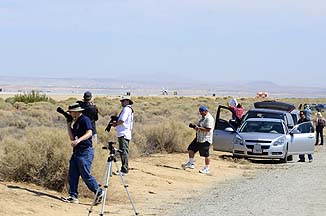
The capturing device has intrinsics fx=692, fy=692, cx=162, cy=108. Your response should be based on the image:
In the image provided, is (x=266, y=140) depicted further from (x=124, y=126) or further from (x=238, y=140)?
(x=124, y=126)

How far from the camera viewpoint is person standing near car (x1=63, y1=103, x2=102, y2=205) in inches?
468

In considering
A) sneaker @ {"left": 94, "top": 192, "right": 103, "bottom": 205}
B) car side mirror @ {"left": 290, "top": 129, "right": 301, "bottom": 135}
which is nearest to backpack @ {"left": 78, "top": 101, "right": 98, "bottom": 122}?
sneaker @ {"left": 94, "top": 192, "right": 103, "bottom": 205}

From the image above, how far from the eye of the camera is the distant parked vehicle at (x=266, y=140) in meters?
21.5

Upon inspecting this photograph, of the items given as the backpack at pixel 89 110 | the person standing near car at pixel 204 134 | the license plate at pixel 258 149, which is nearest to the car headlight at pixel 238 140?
the license plate at pixel 258 149

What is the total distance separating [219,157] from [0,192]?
39.2ft

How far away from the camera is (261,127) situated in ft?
74.5

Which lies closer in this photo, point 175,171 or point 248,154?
point 175,171

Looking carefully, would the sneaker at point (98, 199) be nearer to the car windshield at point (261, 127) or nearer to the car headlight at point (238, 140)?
the car headlight at point (238, 140)

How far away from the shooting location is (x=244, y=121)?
76.0 feet

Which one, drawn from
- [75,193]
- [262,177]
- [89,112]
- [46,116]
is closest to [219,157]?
[262,177]

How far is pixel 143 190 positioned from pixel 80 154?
3231 mm

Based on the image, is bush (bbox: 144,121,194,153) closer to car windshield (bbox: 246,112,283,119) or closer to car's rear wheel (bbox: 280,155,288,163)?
car windshield (bbox: 246,112,283,119)

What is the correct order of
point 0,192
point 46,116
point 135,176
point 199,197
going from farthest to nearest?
point 46,116
point 135,176
point 199,197
point 0,192

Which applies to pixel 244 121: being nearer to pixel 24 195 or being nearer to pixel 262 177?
pixel 262 177
